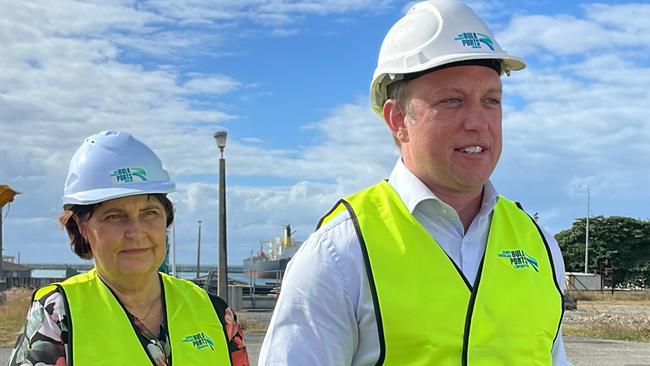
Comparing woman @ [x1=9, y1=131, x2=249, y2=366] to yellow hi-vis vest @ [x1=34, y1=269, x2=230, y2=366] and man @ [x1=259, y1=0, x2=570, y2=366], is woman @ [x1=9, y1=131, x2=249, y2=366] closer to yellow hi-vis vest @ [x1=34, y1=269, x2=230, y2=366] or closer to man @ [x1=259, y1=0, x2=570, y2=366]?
yellow hi-vis vest @ [x1=34, y1=269, x2=230, y2=366]

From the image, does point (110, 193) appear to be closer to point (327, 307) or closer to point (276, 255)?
point (327, 307)

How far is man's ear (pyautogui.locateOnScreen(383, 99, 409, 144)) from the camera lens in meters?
2.27

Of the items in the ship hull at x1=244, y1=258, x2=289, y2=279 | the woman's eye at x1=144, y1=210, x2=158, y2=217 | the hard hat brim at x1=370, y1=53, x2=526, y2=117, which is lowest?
the woman's eye at x1=144, y1=210, x2=158, y2=217

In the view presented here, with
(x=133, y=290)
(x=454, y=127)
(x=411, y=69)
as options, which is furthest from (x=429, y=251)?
(x=133, y=290)

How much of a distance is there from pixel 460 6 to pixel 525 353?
3.22 ft

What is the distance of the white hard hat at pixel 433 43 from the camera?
2211 millimetres

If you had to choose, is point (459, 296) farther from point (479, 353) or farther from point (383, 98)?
point (383, 98)

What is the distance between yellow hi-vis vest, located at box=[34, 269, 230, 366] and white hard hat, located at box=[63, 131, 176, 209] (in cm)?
35

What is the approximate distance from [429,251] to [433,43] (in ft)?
1.83

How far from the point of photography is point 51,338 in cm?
310

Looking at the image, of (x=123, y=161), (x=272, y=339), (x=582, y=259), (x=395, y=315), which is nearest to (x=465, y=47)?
(x=395, y=315)

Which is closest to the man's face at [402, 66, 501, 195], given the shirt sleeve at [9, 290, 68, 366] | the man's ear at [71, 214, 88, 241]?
the shirt sleeve at [9, 290, 68, 366]

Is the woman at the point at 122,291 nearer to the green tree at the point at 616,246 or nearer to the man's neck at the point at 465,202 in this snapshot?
the man's neck at the point at 465,202

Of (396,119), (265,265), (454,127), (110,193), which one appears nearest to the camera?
(454,127)
